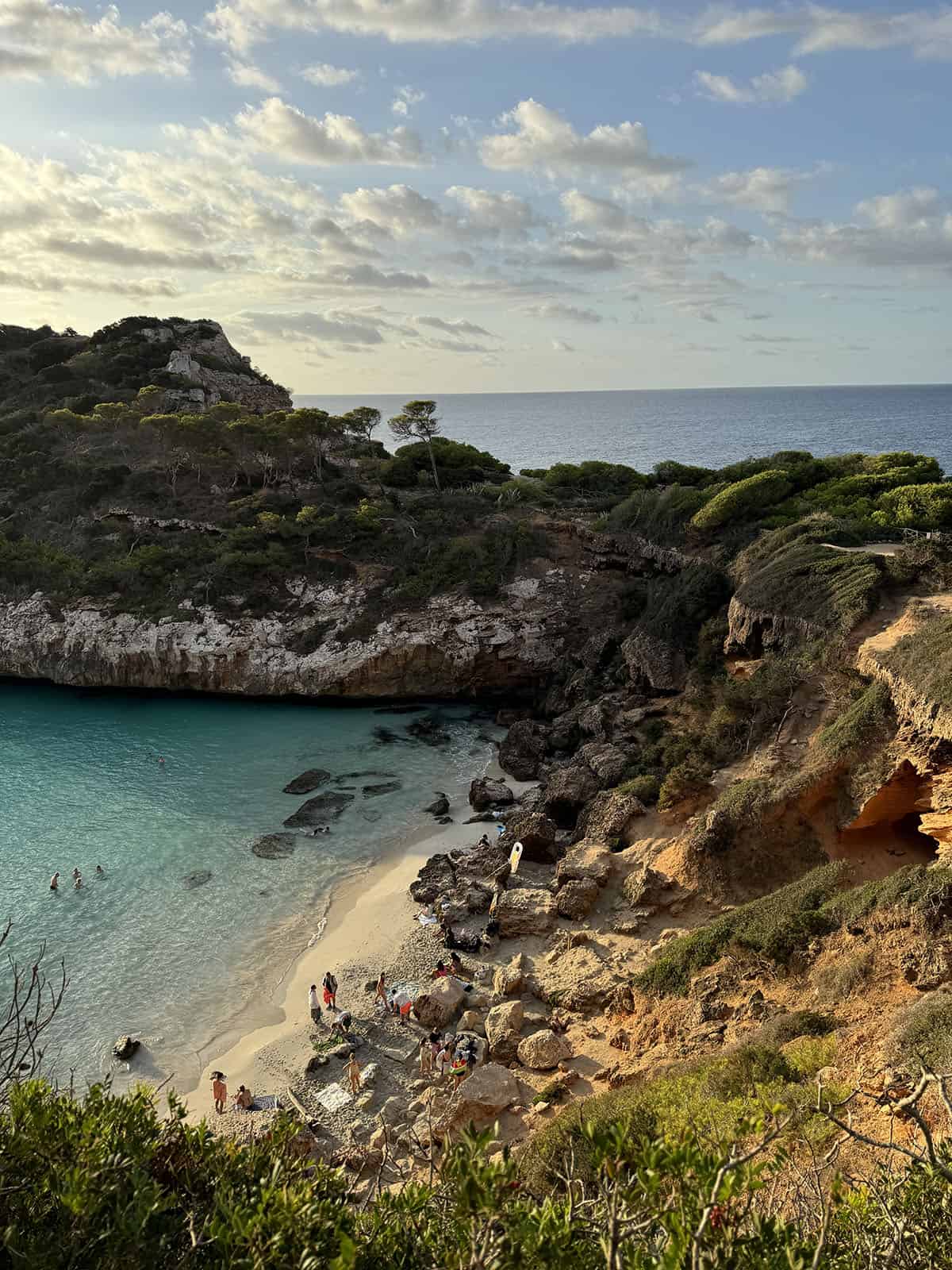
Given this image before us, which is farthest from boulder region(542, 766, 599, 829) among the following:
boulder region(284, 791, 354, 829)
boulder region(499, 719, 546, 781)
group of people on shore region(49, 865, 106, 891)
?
group of people on shore region(49, 865, 106, 891)

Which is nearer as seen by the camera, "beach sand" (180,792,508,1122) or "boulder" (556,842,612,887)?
"beach sand" (180,792,508,1122)

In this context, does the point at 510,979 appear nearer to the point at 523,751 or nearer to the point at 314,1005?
the point at 314,1005

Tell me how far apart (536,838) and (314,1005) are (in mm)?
8119

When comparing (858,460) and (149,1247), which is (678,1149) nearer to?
(149,1247)

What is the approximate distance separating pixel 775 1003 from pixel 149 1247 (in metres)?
11.2

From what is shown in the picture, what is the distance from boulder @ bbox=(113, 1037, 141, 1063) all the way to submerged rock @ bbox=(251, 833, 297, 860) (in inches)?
312

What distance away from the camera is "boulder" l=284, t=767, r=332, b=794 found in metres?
28.6

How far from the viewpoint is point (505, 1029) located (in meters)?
15.6

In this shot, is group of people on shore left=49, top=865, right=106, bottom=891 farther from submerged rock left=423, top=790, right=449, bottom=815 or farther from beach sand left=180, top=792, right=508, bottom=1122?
submerged rock left=423, top=790, right=449, bottom=815

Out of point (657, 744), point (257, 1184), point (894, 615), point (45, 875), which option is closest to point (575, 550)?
point (657, 744)

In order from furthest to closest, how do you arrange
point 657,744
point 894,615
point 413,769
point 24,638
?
point 24,638 < point 413,769 < point 657,744 < point 894,615

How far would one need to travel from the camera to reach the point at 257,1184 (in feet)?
23.1

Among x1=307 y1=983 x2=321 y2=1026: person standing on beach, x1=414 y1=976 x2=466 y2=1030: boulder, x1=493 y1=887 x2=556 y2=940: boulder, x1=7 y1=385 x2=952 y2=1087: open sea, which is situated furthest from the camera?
x1=493 y1=887 x2=556 y2=940: boulder

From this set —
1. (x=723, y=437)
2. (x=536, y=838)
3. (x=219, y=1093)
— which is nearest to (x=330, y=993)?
(x=219, y=1093)
